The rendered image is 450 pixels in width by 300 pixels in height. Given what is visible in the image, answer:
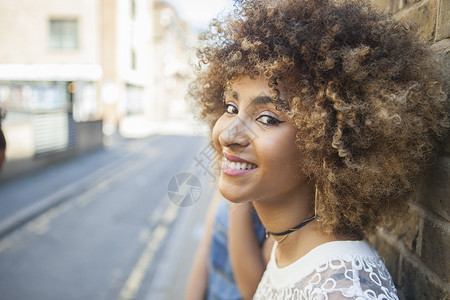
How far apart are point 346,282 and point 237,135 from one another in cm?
56

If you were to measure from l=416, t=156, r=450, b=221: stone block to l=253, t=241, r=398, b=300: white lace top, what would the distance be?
0.90 ft

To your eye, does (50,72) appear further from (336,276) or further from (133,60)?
(336,276)

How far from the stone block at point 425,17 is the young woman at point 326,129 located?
160mm

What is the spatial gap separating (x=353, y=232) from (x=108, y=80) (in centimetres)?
2213

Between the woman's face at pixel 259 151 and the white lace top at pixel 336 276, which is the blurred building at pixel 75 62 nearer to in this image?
the woman's face at pixel 259 151

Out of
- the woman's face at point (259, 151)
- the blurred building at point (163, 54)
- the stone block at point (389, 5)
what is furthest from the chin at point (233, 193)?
the blurred building at point (163, 54)

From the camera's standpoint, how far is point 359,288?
3.38ft

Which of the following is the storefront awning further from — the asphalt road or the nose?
the nose

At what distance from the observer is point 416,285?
4.55ft

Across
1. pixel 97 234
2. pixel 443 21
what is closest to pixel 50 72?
pixel 97 234

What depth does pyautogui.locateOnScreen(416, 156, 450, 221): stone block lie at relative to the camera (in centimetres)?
122

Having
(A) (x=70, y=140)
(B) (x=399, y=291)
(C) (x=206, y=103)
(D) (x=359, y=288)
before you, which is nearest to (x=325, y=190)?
(D) (x=359, y=288)

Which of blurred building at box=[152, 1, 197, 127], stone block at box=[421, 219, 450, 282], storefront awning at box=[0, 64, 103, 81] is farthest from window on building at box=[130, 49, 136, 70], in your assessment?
stone block at box=[421, 219, 450, 282]

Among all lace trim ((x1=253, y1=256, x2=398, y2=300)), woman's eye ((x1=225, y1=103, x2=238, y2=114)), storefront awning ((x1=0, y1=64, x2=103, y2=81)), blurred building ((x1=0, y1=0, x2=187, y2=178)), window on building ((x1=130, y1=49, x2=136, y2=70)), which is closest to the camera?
lace trim ((x1=253, y1=256, x2=398, y2=300))
